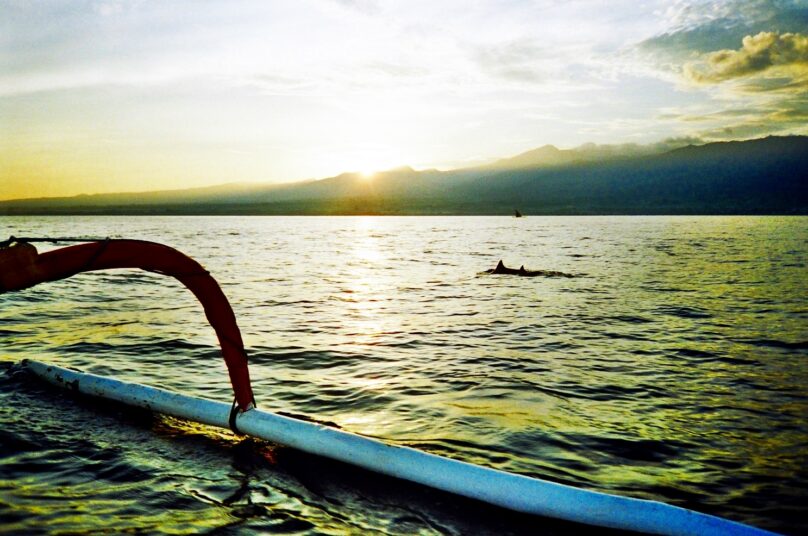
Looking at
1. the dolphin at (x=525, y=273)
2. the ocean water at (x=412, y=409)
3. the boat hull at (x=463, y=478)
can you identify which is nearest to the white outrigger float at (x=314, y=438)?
the boat hull at (x=463, y=478)

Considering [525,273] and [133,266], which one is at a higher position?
[133,266]

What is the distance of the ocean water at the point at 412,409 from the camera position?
240 inches

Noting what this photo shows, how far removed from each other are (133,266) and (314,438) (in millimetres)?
3286

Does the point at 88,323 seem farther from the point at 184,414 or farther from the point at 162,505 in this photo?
the point at 162,505

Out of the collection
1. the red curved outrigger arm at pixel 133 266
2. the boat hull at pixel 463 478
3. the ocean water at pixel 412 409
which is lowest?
the ocean water at pixel 412 409

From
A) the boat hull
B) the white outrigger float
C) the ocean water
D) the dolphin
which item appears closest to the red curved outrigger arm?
the white outrigger float

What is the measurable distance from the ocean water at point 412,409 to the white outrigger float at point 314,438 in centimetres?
24

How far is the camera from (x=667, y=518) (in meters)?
5.20

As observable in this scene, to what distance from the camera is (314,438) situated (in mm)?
7012

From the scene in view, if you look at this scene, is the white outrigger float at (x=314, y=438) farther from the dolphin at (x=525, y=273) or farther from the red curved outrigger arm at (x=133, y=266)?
the dolphin at (x=525, y=273)

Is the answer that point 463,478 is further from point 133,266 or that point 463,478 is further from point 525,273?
point 525,273

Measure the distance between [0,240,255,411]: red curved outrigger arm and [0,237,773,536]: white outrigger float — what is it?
0.01 metres

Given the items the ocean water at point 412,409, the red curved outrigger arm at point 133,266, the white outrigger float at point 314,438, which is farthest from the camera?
the ocean water at point 412,409

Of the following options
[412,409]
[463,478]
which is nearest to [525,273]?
[412,409]
